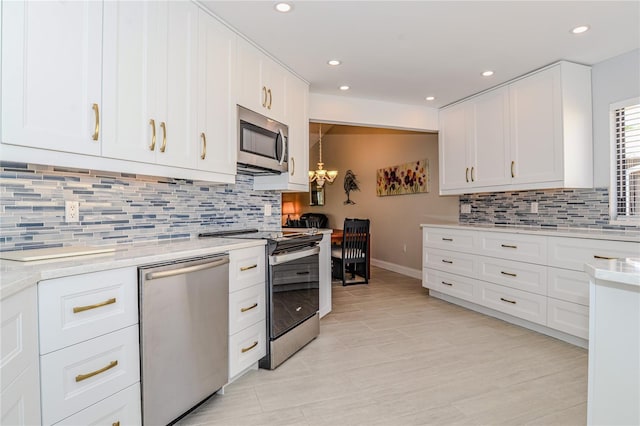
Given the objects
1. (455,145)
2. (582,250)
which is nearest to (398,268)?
(455,145)

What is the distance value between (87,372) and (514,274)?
3.30 metres

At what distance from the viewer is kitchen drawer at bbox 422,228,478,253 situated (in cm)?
360

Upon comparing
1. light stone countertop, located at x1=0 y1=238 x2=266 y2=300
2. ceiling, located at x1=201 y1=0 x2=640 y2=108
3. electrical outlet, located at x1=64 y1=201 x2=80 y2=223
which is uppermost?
Answer: ceiling, located at x1=201 y1=0 x2=640 y2=108

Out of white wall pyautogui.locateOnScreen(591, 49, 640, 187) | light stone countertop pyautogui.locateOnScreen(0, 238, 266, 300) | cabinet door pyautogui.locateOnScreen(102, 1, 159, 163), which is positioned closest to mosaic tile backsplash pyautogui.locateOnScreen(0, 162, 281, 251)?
light stone countertop pyautogui.locateOnScreen(0, 238, 266, 300)

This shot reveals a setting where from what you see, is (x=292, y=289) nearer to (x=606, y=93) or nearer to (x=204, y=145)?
(x=204, y=145)

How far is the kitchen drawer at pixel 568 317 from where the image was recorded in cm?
261

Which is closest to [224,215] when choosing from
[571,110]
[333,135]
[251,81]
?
[251,81]

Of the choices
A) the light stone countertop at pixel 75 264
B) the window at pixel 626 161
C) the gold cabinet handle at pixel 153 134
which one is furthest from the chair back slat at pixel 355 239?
the gold cabinet handle at pixel 153 134

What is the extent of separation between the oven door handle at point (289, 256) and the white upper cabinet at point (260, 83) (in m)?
1.16

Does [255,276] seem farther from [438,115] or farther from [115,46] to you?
[438,115]

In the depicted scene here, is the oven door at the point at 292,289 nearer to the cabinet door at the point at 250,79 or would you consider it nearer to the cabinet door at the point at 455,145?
the cabinet door at the point at 250,79

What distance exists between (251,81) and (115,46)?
1.12 meters

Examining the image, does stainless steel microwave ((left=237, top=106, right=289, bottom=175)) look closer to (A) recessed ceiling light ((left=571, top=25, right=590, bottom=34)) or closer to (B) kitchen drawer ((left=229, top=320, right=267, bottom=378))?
(B) kitchen drawer ((left=229, top=320, right=267, bottom=378))

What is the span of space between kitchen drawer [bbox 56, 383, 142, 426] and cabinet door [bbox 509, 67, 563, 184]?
347 centimetres
